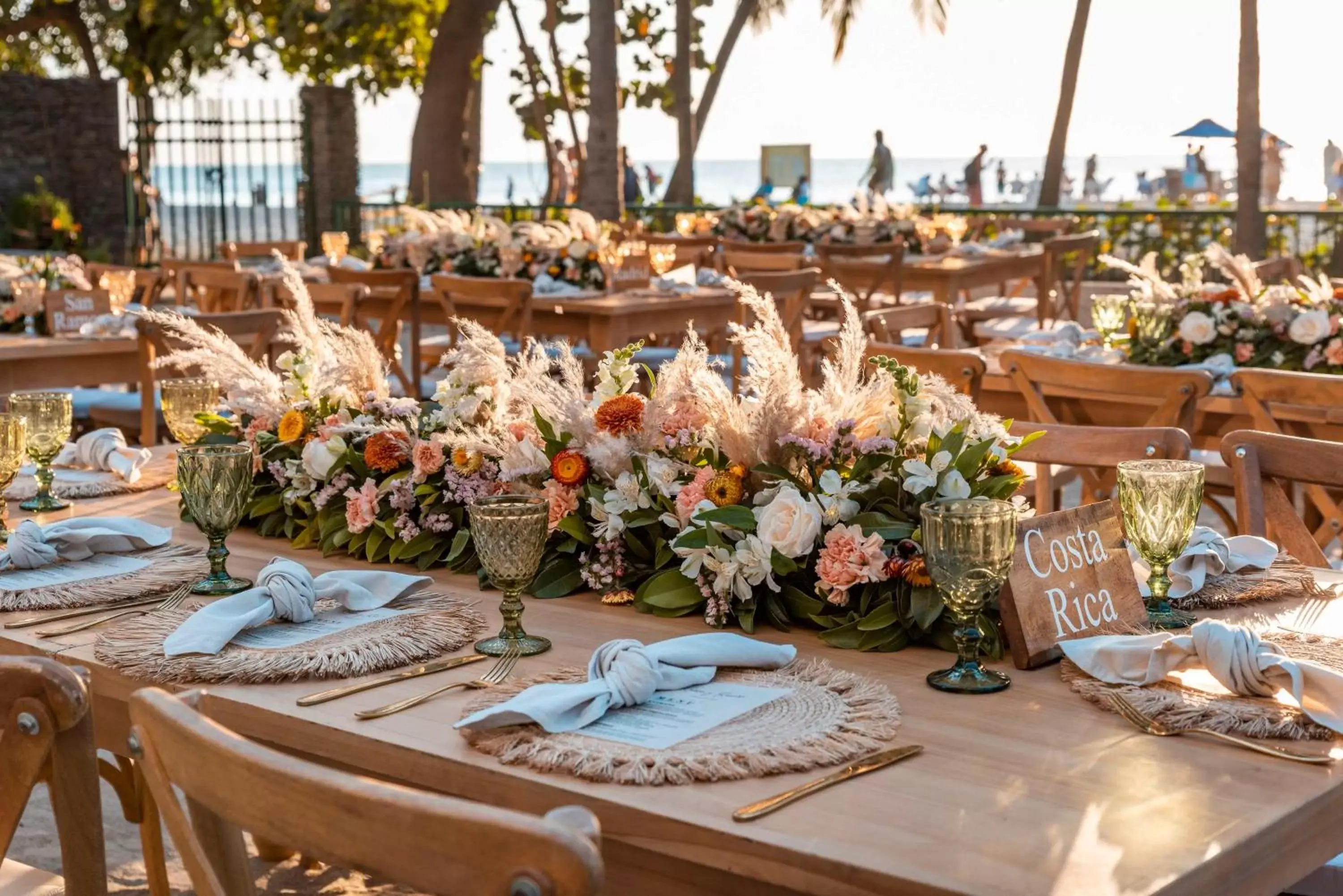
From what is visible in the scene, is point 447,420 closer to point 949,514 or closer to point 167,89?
point 949,514

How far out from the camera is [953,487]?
6.32 feet

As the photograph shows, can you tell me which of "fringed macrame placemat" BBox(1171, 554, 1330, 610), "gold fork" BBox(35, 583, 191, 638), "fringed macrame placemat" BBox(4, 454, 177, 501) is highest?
"fringed macrame placemat" BBox(4, 454, 177, 501)

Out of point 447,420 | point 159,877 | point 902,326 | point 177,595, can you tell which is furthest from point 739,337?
point 902,326

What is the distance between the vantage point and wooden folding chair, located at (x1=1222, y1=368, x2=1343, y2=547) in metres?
3.57

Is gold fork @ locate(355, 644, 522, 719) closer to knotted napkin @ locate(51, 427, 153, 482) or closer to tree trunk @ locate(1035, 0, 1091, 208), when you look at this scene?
knotted napkin @ locate(51, 427, 153, 482)

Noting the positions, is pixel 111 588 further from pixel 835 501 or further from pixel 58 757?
pixel 835 501

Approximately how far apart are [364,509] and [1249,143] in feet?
32.2

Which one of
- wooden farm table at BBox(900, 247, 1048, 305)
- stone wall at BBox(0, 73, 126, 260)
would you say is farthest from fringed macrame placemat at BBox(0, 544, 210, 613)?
stone wall at BBox(0, 73, 126, 260)

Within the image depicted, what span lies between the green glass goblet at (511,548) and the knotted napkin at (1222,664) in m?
0.59

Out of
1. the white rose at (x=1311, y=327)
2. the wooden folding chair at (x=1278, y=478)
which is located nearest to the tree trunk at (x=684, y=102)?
the white rose at (x=1311, y=327)

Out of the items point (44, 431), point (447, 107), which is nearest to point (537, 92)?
point (447, 107)

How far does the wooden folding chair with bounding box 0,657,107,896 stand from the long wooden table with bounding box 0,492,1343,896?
0.72 feet

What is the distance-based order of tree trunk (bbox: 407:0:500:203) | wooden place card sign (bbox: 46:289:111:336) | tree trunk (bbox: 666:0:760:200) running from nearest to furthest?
wooden place card sign (bbox: 46:289:111:336), tree trunk (bbox: 407:0:500:203), tree trunk (bbox: 666:0:760:200)

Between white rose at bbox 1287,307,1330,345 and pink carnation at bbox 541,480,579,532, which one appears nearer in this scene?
pink carnation at bbox 541,480,579,532
